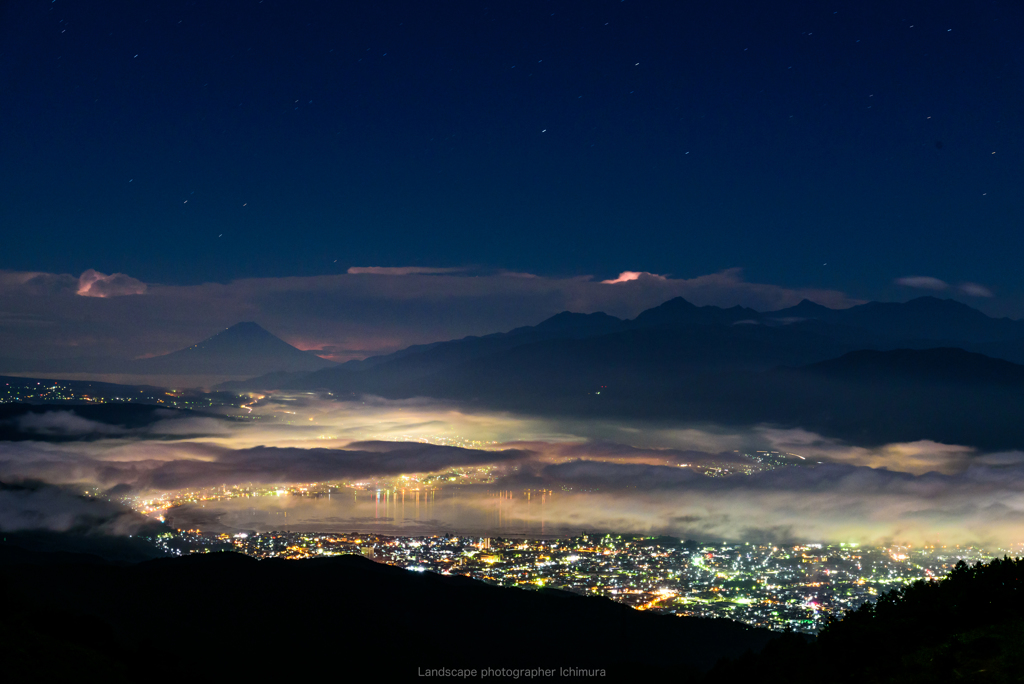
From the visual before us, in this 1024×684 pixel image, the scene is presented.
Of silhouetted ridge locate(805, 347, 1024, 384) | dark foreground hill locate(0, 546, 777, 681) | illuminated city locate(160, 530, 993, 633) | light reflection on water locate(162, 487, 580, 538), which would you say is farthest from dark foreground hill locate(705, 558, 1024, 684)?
silhouetted ridge locate(805, 347, 1024, 384)

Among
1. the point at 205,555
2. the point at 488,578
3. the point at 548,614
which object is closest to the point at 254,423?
the point at 205,555

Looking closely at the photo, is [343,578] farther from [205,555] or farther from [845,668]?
[845,668]

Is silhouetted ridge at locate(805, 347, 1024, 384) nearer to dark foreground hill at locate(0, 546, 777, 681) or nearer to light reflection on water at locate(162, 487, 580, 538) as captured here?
light reflection on water at locate(162, 487, 580, 538)

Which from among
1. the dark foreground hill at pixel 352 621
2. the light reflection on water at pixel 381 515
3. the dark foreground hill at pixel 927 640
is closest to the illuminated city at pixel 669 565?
the light reflection on water at pixel 381 515

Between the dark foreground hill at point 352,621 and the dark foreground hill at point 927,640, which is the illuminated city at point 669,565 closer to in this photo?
the dark foreground hill at point 352,621

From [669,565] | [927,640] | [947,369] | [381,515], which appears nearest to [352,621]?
[381,515]

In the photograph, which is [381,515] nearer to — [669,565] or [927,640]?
[669,565]
